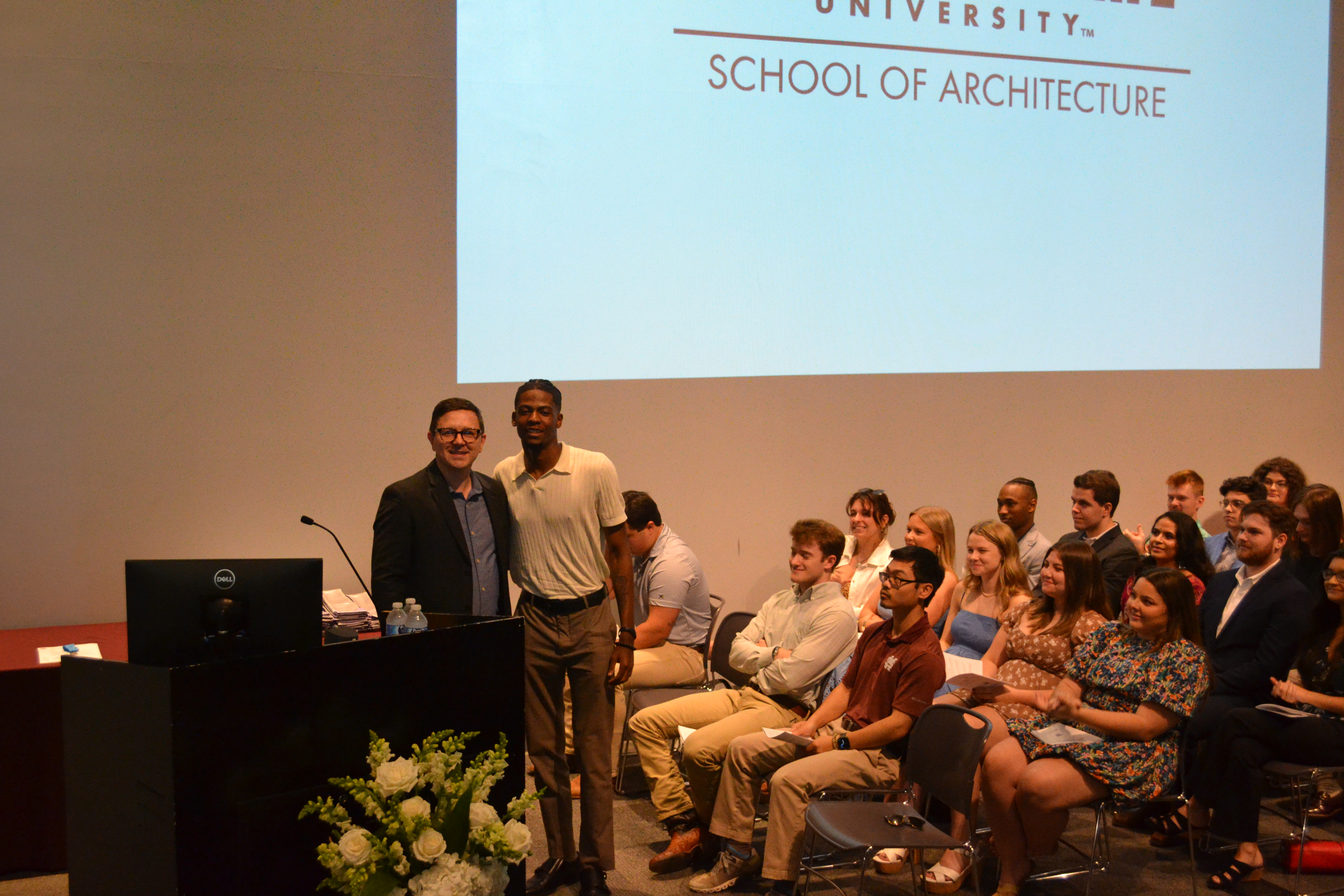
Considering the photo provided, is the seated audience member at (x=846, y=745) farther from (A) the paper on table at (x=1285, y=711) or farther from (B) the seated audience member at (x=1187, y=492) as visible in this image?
(B) the seated audience member at (x=1187, y=492)

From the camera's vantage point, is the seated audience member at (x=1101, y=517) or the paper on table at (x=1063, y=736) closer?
the paper on table at (x=1063, y=736)

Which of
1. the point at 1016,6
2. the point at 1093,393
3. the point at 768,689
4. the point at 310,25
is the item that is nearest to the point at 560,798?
the point at 768,689

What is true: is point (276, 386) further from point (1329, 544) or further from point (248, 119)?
point (1329, 544)

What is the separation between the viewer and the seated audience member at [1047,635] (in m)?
3.74

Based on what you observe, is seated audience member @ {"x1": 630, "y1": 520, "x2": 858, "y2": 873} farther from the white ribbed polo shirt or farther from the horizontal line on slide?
the horizontal line on slide

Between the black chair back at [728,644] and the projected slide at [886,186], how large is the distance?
128cm

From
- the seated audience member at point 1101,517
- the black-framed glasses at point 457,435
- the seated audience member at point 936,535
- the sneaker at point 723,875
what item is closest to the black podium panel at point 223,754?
the black-framed glasses at point 457,435

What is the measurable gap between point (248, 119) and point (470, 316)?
3.92ft

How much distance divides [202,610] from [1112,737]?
264 centimetres

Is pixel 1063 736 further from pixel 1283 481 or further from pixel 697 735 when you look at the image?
pixel 1283 481

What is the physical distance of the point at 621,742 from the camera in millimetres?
4512

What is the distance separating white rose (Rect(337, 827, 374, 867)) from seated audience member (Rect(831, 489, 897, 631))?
3.27m

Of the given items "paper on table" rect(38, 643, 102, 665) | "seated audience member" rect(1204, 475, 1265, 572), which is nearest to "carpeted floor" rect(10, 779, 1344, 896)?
"paper on table" rect(38, 643, 102, 665)

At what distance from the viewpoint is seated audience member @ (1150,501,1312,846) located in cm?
372
